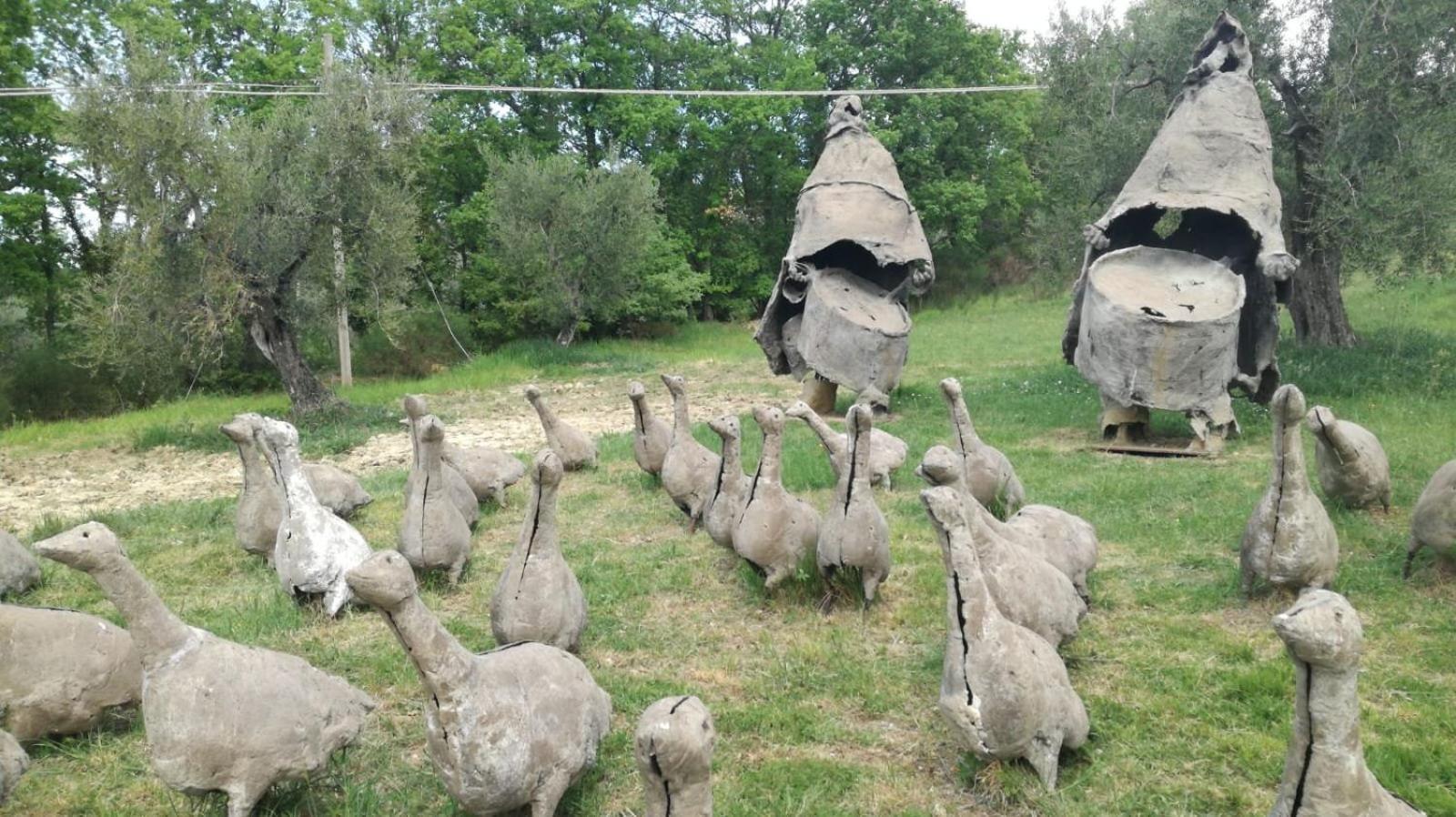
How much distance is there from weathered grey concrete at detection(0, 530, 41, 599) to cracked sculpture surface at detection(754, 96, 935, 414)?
718 centimetres

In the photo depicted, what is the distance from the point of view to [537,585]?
4.52 m

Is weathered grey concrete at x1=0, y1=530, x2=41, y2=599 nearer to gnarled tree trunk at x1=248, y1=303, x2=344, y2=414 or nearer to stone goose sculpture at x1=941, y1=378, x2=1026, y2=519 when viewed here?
stone goose sculpture at x1=941, y1=378, x2=1026, y2=519

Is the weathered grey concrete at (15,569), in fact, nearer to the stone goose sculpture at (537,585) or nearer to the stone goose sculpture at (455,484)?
the stone goose sculpture at (455,484)

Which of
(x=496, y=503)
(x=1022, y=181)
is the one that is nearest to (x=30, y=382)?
(x=496, y=503)

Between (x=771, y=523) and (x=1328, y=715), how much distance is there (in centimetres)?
299

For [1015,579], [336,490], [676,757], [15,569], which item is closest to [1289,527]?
[1015,579]

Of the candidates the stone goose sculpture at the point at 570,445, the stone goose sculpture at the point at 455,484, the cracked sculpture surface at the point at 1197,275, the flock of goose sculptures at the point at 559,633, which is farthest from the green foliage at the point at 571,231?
the flock of goose sculptures at the point at 559,633

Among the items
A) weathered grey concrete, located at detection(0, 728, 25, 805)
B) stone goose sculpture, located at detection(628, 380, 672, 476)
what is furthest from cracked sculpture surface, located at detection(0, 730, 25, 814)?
stone goose sculpture, located at detection(628, 380, 672, 476)

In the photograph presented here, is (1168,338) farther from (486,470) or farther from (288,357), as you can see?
(288,357)

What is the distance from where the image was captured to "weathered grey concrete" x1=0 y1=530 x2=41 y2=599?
6016mm

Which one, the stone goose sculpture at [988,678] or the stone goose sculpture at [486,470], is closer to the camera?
the stone goose sculpture at [988,678]

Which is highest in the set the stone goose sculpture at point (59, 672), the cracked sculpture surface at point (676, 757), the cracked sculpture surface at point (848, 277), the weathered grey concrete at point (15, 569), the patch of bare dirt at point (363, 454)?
the cracked sculpture surface at point (848, 277)

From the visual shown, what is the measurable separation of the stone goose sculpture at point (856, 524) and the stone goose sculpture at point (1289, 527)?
1.86 metres

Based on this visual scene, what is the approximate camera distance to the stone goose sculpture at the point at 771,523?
5273 millimetres
